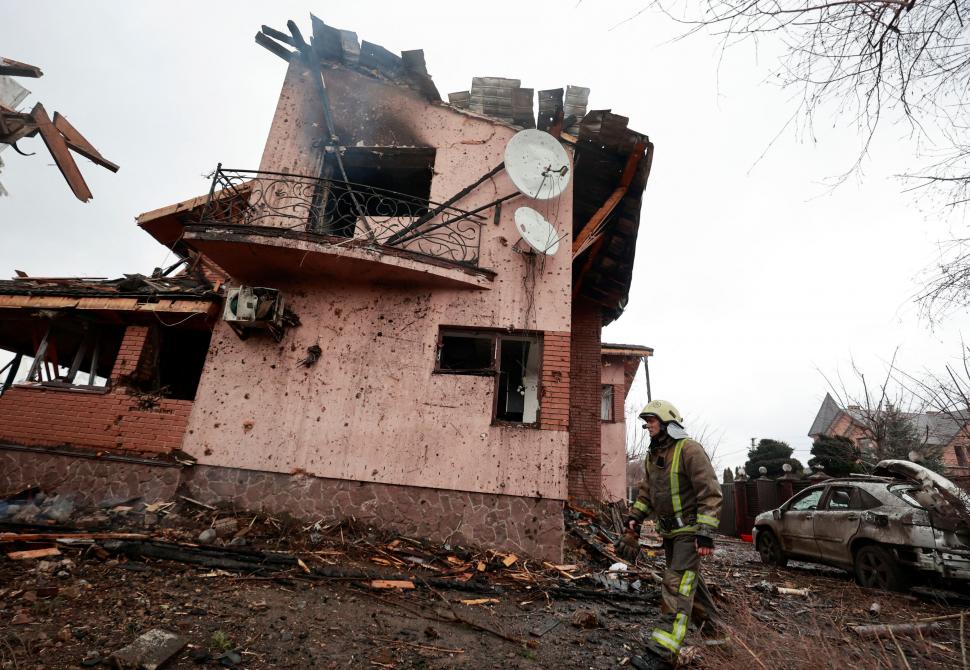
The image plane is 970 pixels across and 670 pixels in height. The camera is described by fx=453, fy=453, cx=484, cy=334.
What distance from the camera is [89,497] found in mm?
6855

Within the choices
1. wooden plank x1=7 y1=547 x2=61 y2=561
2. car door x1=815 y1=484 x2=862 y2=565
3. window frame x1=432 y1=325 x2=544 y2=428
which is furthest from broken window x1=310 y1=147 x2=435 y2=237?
car door x1=815 y1=484 x2=862 y2=565

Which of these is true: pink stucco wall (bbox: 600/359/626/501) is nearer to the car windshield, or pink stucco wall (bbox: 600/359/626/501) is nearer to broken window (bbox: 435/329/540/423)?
broken window (bbox: 435/329/540/423)

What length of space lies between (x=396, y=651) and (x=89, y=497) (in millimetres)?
6208

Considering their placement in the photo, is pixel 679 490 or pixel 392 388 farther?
pixel 392 388

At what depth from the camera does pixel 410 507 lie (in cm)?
660

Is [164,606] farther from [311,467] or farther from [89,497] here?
[89,497]

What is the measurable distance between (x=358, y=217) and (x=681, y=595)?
7053 mm

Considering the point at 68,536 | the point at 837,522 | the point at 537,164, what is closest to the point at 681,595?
→ the point at 837,522

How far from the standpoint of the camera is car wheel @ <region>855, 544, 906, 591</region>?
19.8 ft

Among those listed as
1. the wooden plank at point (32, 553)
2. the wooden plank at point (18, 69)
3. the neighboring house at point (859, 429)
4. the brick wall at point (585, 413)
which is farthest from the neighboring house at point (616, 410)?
the wooden plank at point (18, 69)

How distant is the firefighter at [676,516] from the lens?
3521 mm

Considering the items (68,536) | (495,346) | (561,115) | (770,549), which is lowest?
(68,536)

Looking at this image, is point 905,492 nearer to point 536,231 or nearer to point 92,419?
point 536,231

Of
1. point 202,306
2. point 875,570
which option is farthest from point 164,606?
point 875,570
